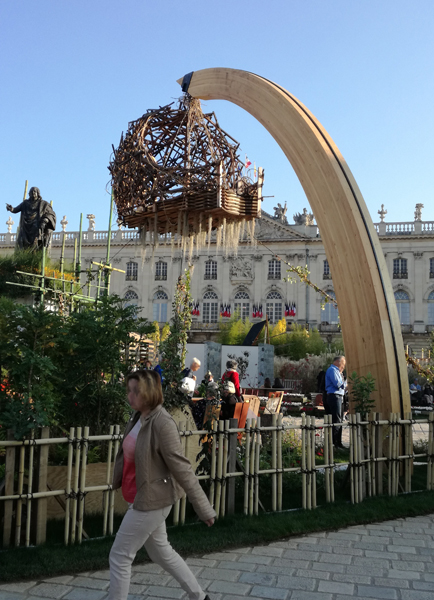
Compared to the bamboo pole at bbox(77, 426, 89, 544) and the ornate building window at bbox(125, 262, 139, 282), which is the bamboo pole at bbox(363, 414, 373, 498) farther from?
the ornate building window at bbox(125, 262, 139, 282)

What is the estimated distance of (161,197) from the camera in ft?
20.6

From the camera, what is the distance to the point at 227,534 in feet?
13.8

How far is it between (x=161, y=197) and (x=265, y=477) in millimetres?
3149

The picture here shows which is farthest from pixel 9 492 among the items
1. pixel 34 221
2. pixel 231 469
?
pixel 34 221

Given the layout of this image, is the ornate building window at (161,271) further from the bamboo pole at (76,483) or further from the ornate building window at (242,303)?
the bamboo pole at (76,483)

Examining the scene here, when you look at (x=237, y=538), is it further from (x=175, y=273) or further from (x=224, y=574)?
(x=175, y=273)

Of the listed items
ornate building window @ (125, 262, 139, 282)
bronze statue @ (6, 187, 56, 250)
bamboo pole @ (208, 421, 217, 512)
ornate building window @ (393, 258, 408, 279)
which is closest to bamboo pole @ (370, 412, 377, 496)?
bamboo pole @ (208, 421, 217, 512)

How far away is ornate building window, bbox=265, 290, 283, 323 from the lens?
1879 inches

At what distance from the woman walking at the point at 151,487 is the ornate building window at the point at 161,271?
46.7 meters

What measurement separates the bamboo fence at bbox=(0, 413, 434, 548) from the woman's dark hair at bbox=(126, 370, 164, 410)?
1.37 meters

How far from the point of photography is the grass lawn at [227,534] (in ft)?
11.4

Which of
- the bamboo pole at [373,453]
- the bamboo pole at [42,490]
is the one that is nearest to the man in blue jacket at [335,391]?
the bamboo pole at [373,453]

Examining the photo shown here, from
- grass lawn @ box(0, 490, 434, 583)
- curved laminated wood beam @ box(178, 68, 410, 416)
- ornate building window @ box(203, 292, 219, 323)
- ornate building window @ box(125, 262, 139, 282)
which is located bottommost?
grass lawn @ box(0, 490, 434, 583)

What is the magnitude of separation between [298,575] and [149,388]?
1624 millimetres
